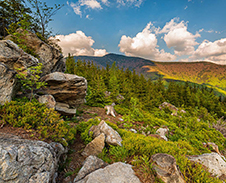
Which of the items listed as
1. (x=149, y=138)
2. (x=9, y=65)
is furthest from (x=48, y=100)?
(x=149, y=138)

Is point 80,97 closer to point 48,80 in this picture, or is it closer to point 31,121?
Result: point 48,80

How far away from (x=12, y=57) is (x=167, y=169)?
10.9 meters

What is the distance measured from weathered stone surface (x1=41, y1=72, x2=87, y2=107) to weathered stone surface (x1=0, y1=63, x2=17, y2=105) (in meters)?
2.68

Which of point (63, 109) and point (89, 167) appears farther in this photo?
point (63, 109)

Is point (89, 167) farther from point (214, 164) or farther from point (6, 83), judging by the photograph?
point (6, 83)

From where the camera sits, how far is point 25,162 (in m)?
3.33

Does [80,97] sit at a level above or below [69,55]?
below

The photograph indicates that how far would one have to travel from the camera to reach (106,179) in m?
3.84

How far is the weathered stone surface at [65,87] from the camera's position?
9.51m

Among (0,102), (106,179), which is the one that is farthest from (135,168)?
(0,102)

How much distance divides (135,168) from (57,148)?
3714 mm

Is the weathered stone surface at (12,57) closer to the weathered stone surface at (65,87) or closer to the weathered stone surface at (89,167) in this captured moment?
the weathered stone surface at (65,87)

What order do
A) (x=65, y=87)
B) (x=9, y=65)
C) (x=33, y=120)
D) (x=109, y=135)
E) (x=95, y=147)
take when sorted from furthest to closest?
(x=65, y=87) < (x=9, y=65) < (x=109, y=135) < (x=95, y=147) < (x=33, y=120)

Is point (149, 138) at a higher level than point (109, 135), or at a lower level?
lower
